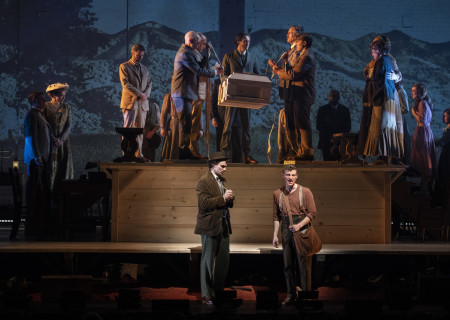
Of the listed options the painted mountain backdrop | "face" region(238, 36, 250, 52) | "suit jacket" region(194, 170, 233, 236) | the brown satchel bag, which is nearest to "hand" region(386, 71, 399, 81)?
"face" region(238, 36, 250, 52)

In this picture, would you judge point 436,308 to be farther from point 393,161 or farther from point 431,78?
point 431,78

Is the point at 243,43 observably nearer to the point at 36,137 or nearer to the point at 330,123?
the point at 330,123

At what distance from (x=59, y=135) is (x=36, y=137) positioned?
2.02 ft

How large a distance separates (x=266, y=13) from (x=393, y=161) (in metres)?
5.19

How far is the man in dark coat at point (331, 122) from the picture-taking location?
468 inches

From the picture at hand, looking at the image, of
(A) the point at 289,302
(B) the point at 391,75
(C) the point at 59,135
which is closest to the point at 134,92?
(C) the point at 59,135

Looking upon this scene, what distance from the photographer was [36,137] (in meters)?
9.99

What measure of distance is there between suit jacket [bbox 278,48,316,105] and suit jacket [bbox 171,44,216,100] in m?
1.02

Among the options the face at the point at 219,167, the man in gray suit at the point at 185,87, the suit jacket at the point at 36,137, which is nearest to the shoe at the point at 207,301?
the face at the point at 219,167

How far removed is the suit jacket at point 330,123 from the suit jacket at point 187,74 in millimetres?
2953

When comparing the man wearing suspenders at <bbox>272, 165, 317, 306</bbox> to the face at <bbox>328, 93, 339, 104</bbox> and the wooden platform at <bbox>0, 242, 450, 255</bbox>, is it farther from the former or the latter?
the face at <bbox>328, 93, 339, 104</bbox>

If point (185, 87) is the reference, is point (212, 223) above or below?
below

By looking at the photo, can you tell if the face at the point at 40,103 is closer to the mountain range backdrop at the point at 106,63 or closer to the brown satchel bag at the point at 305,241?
the mountain range backdrop at the point at 106,63

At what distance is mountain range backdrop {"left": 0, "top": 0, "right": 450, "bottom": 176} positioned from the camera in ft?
46.5
